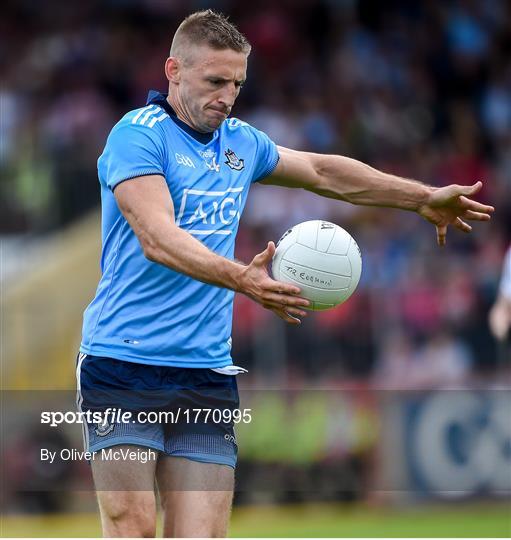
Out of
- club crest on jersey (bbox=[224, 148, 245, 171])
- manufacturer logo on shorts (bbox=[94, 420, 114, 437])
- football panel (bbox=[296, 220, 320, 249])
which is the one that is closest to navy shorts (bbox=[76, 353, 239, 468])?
manufacturer logo on shorts (bbox=[94, 420, 114, 437])

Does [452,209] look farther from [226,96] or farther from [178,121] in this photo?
[178,121]

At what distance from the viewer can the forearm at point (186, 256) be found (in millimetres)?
5332

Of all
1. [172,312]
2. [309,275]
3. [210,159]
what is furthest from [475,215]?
[172,312]

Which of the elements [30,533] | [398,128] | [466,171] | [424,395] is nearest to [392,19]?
[398,128]

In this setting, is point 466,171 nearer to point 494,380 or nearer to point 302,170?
point 494,380

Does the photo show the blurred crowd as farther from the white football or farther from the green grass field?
the white football

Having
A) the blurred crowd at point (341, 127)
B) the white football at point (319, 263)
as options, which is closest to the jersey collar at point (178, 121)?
the white football at point (319, 263)

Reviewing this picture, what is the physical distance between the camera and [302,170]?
6.64 m

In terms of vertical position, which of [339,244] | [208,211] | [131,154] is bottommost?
[339,244]

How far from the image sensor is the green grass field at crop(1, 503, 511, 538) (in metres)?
12.0

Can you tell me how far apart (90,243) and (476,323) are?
516cm

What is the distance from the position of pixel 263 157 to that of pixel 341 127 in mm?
9786

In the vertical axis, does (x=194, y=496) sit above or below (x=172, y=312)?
below

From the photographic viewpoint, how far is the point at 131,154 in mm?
5688
